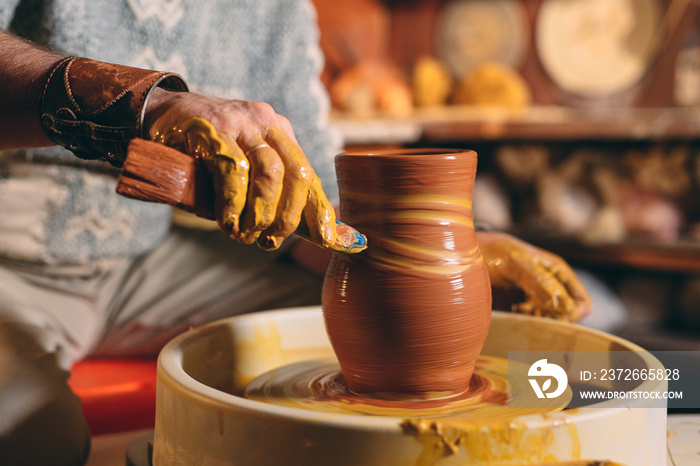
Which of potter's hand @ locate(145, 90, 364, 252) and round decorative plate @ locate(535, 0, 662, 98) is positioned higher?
round decorative plate @ locate(535, 0, 662, 98)

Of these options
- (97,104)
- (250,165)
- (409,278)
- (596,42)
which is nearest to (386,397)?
(409,278)

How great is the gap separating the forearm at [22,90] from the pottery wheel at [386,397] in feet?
1.30

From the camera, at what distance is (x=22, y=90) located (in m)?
0.71

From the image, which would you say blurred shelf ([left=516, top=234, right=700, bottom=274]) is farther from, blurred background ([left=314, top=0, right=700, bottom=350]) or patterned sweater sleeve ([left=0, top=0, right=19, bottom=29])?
patterned sweater sleeve ([left=0, top=0, right=19, bottom=29])

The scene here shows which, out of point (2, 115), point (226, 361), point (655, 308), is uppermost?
point (2, 115)

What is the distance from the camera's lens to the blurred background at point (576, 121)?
227 cm

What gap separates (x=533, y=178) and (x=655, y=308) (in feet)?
2.28

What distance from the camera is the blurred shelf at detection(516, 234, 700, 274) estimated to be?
2.19 meters

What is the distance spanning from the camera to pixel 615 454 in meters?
0.55

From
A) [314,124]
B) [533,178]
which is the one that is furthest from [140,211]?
[533,178]

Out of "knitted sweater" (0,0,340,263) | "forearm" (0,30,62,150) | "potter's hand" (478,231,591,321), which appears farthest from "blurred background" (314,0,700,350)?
"forearm" (0,30,62,150)

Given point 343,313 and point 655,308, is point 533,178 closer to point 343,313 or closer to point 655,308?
point 655,308

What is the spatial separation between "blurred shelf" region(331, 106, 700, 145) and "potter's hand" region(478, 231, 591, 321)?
4.06 ft

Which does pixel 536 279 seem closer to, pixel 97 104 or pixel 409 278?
pixel 409 278
